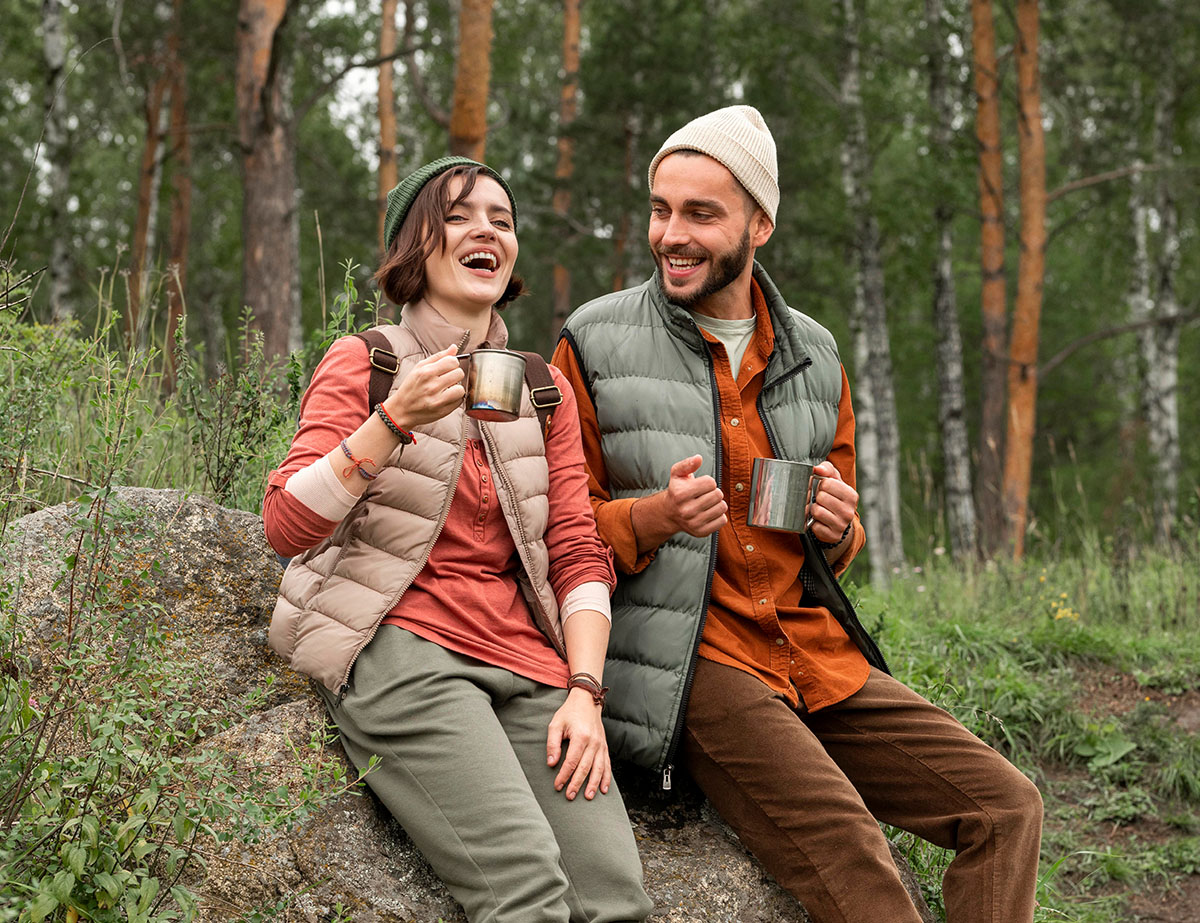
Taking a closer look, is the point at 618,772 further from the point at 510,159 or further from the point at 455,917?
the point at 510,159

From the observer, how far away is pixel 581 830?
86.9 inches

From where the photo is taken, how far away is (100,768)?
1.93m

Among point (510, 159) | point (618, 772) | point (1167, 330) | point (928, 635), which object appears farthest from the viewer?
point (510, 159)

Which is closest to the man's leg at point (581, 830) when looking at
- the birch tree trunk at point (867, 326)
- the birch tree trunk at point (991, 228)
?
the birch tree trunk at point (991, 228)

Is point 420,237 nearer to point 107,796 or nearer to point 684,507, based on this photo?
point 684,507

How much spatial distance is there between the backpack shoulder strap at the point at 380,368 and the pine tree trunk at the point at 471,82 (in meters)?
4.86

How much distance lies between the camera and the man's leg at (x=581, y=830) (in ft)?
6.98

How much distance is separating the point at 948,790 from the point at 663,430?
3.58ft

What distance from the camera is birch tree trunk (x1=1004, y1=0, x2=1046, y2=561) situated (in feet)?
34.8

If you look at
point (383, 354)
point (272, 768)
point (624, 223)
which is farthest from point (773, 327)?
point (624, 223)

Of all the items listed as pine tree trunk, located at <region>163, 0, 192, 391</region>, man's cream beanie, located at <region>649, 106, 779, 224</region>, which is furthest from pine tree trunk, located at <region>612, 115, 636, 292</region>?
man's cream beanie, located at <region>649, 106, 779, 224</region>

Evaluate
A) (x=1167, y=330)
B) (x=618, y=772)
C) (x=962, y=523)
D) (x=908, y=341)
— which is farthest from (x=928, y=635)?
(x=908, y=341)

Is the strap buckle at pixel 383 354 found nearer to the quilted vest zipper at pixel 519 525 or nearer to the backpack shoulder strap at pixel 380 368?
the backpack shoulder strap at pixel 380 368

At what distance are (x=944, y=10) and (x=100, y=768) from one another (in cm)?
1515
